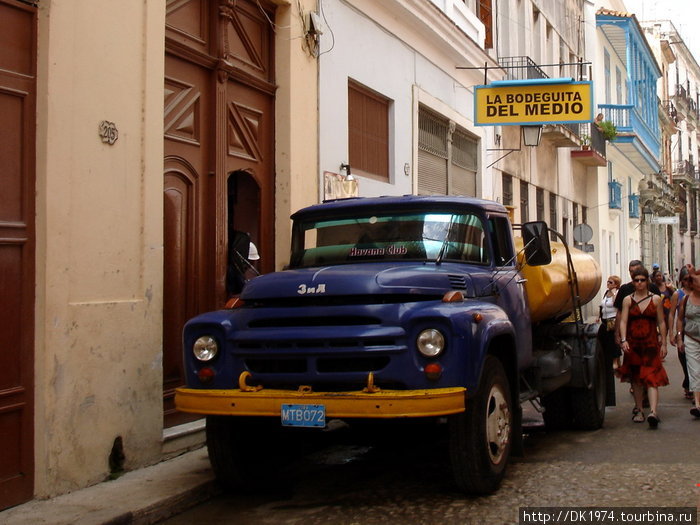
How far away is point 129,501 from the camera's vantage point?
236 inches

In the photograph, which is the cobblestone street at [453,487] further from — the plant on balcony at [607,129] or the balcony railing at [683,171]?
the balcony railing at [683,171]

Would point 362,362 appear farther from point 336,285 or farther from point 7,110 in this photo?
point 7,110

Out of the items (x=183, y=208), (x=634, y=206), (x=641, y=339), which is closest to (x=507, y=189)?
(x=641, y=339)

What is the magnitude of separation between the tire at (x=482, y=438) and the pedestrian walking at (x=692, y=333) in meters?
4.18

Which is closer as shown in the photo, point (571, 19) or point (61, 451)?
point (61, 451)

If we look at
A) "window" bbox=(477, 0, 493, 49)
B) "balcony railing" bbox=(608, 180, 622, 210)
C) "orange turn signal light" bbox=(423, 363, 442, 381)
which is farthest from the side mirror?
"balcony railing" bbox=(608, 180, 622, 210)

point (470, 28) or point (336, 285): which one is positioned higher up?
point (470, 28)

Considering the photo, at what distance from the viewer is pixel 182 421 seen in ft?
26.9

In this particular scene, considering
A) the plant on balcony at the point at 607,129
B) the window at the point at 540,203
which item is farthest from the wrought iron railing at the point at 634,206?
the window at the point at 540,203

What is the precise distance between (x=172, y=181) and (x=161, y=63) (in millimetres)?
1104

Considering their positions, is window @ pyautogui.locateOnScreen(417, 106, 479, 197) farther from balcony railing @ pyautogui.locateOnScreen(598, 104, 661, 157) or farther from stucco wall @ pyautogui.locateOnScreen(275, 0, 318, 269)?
balcony railing @ pyautogui.locateOnScreen(598, 104, 661, 157)

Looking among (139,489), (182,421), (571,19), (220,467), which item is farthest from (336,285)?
(571,19)

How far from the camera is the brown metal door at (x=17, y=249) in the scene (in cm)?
596

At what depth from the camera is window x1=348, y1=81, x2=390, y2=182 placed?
40.5 feet
